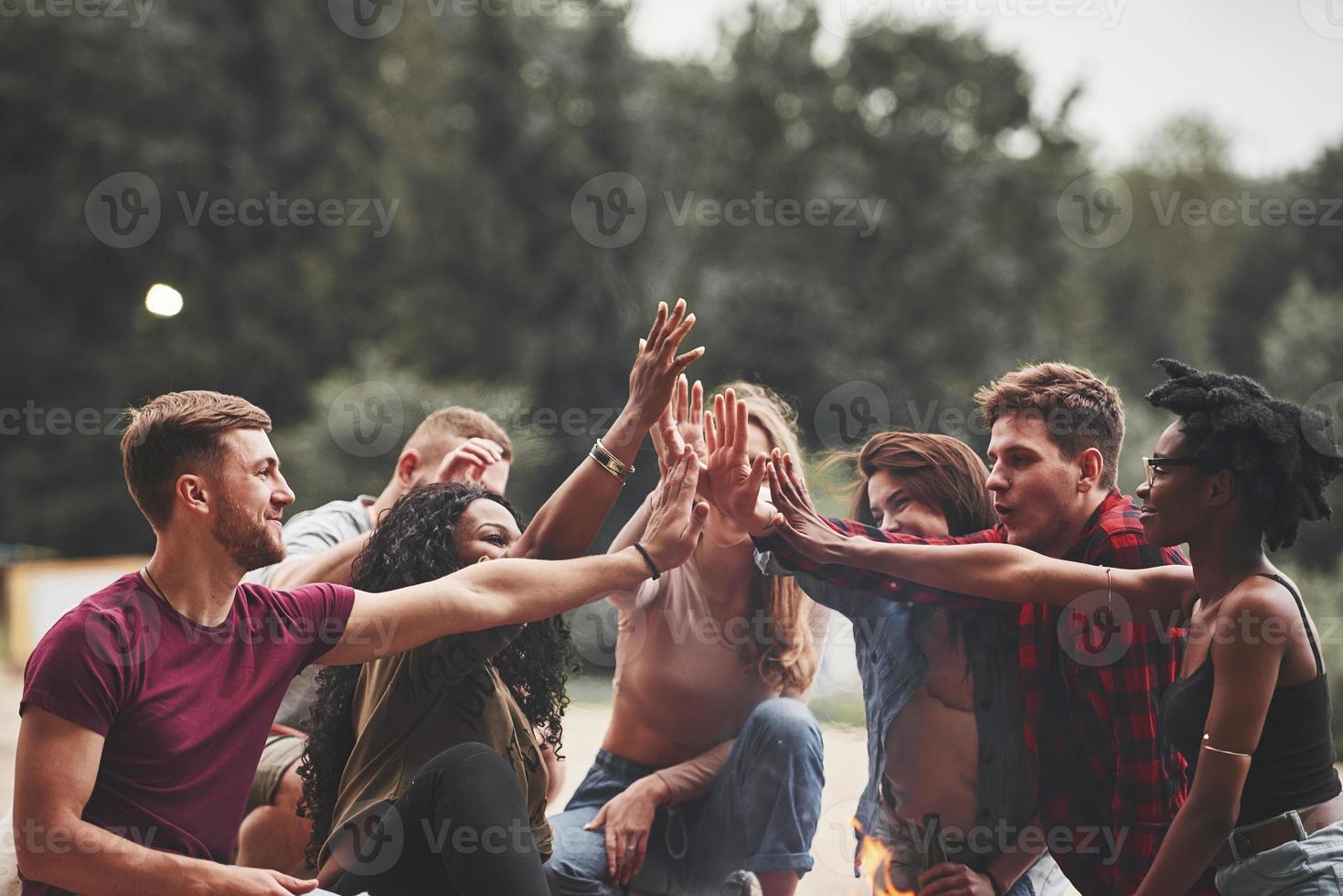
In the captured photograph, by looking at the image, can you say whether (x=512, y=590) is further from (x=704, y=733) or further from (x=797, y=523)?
(x=704, y=733)

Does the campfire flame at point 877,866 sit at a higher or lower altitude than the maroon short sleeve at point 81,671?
lower

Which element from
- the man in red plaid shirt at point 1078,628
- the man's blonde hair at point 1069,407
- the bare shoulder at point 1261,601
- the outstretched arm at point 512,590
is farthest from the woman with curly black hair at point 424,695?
the bare shoulder at point 1261,601

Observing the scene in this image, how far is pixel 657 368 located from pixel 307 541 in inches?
57.7

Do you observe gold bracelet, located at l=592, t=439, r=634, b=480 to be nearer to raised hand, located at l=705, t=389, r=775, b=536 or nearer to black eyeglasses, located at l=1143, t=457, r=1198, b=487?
raised hand, located at l=705, t=389, r=775, b=536

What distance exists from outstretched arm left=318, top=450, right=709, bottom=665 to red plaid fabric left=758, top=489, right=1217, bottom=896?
27 cm

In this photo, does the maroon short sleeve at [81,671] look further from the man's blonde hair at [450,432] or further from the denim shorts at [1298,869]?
the denim shorts at [1298,869]

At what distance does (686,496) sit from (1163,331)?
777 inches

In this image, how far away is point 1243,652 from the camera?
2697mm

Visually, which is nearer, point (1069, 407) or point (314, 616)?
point (314, 616)

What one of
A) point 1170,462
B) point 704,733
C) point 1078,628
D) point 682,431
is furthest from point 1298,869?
point 682,431

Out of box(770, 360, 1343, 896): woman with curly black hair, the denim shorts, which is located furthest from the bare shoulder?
the denim shorts

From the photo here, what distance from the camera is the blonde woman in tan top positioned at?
3475 mm

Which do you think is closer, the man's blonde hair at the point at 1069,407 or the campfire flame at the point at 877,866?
the man's blonde hair at the point at 1069,407

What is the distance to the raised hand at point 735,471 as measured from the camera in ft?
10.8
